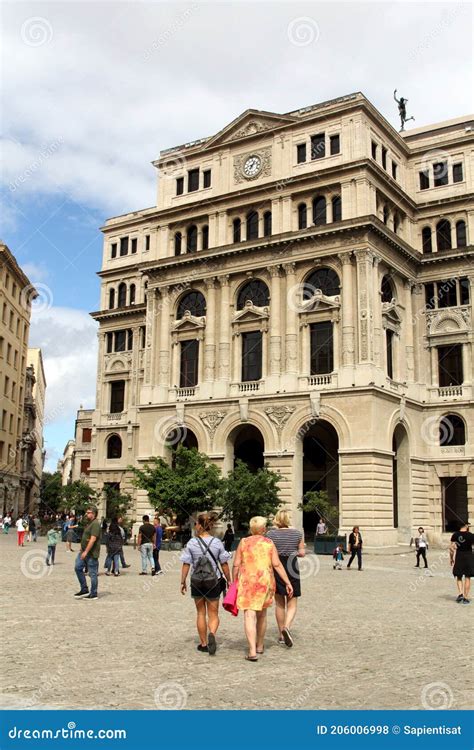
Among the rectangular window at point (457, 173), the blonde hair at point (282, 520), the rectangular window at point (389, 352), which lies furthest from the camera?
the rectangular window at point (457, 173)

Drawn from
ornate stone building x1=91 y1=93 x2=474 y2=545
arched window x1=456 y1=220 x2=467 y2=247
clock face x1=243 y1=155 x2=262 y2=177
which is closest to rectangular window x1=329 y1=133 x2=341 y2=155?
ornate stone building x1=91 y1=93 x2=474 y2=545

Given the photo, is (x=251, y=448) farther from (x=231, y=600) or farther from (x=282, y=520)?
(x=231, y=600)

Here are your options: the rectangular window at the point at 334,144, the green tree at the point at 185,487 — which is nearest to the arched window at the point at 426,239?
the rectangular window at the point at 334,144

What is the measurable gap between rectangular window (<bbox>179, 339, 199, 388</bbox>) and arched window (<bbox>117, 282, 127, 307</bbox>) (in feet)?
47.8

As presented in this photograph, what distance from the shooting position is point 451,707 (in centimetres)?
753

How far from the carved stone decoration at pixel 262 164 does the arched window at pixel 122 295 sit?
1711 centimetres

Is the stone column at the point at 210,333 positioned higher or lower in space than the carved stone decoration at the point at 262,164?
lower

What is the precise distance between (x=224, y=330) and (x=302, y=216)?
329 inches

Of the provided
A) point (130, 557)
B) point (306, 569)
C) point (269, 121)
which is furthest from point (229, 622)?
point (269, 121)

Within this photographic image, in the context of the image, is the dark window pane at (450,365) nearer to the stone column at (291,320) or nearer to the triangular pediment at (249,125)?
the stone column at (291,320)

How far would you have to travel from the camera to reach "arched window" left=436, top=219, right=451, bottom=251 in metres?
46.2

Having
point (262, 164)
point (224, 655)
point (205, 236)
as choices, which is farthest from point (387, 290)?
point (224, 655)

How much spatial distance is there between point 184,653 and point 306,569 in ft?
59.7

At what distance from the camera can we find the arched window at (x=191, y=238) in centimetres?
4862
